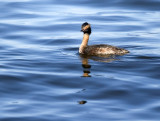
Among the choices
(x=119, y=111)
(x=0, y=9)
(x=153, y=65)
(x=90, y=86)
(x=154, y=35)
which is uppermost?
(x=0, y=9)

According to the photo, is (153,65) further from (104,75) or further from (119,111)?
(119,111)

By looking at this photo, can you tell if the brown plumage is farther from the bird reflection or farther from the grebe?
the bird reflection

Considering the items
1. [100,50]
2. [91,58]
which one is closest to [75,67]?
[91,58]

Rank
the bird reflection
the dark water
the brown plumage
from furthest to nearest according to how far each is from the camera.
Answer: the brown plumage, the bird reflection, the dark water

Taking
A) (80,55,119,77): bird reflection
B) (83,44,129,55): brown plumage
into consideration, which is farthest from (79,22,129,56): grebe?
(80,55,119,77): bird reflection

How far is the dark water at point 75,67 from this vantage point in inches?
484

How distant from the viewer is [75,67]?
1628 cm

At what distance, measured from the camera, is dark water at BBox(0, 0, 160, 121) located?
1230 cm

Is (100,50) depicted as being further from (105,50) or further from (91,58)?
(91,58)

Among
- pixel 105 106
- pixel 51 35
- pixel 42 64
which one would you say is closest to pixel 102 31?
pixel 51 35

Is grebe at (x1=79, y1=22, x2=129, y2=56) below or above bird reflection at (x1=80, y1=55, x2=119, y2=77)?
above

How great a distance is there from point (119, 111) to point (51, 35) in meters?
10.00

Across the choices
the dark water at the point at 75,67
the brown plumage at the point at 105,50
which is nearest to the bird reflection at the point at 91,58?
the dark water at the point at 75,67

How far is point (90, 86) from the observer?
14.2 meters
